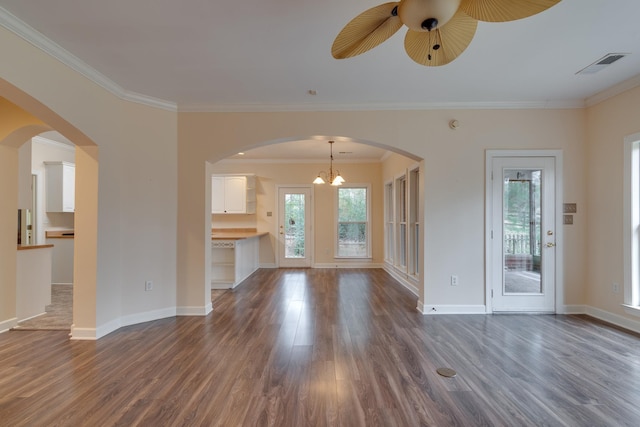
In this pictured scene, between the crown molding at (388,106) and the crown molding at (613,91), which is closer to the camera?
the crown molding at (613,91)

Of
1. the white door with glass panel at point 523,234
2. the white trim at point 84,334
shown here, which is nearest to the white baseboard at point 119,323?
the white trim at point 84,334

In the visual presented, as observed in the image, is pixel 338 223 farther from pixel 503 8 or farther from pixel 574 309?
pixel 503 8

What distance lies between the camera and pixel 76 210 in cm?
325

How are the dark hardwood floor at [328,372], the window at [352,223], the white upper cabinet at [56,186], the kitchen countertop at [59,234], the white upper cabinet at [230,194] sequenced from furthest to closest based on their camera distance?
the window at [352,223]
the white upper cabinet at [230,194]
the white upper cabinet at [56,186]
the kitchen countertop at [59,234]
the dark hardwood floor at [328,372]

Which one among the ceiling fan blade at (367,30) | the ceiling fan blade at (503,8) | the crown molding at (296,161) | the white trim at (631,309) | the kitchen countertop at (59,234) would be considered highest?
the crown molding at (296,161)

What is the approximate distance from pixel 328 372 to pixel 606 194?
4.06 m

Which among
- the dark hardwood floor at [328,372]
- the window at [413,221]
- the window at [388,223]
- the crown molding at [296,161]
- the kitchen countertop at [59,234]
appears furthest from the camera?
the crown molding at [296,161]

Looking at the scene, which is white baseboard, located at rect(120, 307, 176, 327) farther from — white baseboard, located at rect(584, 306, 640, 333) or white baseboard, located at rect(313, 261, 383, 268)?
white baseboard, located at rect(584, 306, 640, 333)

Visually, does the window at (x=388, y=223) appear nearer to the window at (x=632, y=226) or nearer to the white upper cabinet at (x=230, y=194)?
the white upper cabinet at (x=230, y=194)

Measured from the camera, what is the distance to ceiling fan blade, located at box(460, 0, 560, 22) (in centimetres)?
130

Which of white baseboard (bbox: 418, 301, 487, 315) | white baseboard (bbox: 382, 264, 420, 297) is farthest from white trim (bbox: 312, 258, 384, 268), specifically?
white baseboard (bbox: 418, 301, 487, 315)

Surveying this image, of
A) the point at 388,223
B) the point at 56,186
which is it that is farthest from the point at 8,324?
the point at 388,223

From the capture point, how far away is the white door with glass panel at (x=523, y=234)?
13.0 feet

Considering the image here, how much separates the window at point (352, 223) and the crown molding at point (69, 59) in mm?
4694
